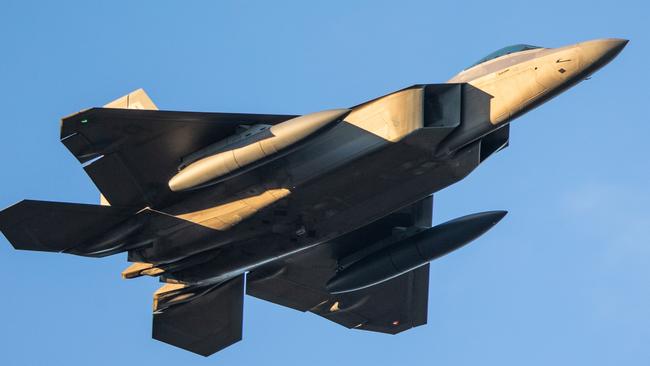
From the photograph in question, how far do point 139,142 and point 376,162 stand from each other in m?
5.43

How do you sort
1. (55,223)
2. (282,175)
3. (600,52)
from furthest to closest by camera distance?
(55,223)
(282,175)
(600,52)

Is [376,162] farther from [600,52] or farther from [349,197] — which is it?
[600,52]

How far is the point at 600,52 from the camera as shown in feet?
75.0

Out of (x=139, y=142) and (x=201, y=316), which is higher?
(x=139, y=142)

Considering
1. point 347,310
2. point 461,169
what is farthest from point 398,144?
point 347,310

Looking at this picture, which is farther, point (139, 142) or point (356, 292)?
point (356, 292)

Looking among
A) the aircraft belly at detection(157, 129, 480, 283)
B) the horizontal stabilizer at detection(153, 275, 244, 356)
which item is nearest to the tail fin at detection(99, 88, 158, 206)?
the aircraft belly at detection(157, 129, 480, 283)

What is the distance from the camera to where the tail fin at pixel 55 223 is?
2531 cm

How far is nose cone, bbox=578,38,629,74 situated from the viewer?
899 inches

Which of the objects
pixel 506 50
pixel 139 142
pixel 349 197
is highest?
pixel 506 50

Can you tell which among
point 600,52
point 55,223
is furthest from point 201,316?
point 600,52

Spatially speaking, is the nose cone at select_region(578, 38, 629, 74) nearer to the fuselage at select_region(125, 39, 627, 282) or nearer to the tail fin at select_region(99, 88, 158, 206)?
the fuselage at select_region(125, 39, 627, 282)

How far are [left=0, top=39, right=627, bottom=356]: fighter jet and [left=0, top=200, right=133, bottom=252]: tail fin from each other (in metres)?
0.03

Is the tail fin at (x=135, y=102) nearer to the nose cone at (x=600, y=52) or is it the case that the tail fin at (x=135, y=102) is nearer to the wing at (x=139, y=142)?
the wing at (x=139, y=142)
